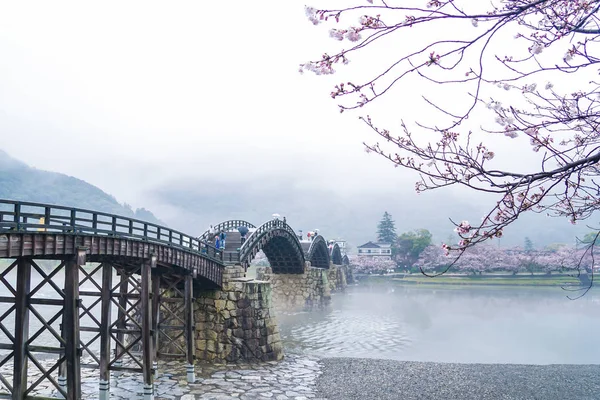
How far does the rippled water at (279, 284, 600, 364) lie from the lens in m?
23.5

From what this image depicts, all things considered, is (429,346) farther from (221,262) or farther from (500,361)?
(221,262)

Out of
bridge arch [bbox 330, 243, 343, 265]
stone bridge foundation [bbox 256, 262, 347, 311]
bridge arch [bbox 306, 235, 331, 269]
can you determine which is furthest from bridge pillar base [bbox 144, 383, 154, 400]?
bridge arch [bbox 330, 243, 343, 265]

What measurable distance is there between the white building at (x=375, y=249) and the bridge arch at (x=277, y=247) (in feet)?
144

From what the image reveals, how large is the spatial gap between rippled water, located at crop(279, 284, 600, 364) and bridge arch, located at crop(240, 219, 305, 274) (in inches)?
188

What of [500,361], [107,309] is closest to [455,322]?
[500,361]

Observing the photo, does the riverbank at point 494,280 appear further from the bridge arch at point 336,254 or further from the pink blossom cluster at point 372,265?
the bridge arch at point 336,254

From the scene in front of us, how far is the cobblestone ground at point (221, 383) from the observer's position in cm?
1394

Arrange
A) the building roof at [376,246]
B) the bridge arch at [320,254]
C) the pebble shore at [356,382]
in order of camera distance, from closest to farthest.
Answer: the pebble shore at [356,382]
the bridge arch at [320,254]
the building roof at [376,246]

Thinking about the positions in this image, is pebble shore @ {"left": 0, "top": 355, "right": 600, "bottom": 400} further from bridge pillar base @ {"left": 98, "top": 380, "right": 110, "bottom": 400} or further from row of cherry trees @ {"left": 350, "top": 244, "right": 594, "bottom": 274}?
row of cherry trees @ {"left": 350, "top": 244, "right": 594, "bottom": 274}

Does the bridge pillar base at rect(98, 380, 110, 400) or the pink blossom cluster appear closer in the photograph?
the bridge pillar base at rect(98, 380, 110, 400)

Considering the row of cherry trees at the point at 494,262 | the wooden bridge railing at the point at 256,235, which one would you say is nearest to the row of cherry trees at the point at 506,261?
the row of cherry trees at the point at 494,262

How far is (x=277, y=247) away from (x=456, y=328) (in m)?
14.2

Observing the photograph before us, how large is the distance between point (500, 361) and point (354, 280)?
4516cm

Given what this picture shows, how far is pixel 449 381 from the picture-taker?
1579cm
